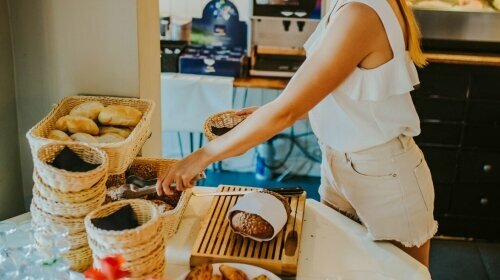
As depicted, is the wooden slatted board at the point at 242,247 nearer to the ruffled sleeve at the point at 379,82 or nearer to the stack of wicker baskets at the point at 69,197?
the stack of wicker baskets at the point at 69,197

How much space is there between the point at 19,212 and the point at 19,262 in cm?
67

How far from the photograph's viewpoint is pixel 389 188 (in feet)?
5.02

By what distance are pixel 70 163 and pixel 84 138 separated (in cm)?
20

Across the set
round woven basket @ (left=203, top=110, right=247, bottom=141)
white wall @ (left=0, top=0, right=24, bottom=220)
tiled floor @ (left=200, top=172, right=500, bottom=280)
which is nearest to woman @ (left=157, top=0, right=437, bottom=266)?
round woven basket @ (left=203, top=110, right=247, bottom=141)

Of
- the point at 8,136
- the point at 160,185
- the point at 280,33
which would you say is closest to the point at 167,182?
the point at 160,185

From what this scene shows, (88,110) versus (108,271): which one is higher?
(88,110)

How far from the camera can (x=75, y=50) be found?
1708 mm

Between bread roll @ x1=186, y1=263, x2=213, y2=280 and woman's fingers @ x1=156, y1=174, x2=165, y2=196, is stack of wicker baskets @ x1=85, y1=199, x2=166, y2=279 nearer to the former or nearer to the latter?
bread roll @ x1=186, y1=263, x2=213, y2=280

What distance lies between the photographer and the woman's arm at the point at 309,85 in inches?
52.4

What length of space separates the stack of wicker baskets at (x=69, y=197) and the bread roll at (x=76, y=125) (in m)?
0.20

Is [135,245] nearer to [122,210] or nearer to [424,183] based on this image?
[122,210]

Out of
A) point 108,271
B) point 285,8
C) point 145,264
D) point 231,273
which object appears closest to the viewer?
point 108,271

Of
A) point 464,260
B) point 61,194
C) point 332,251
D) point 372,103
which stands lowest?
point 464,260

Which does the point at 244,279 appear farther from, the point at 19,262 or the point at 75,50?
the point at 75,50
